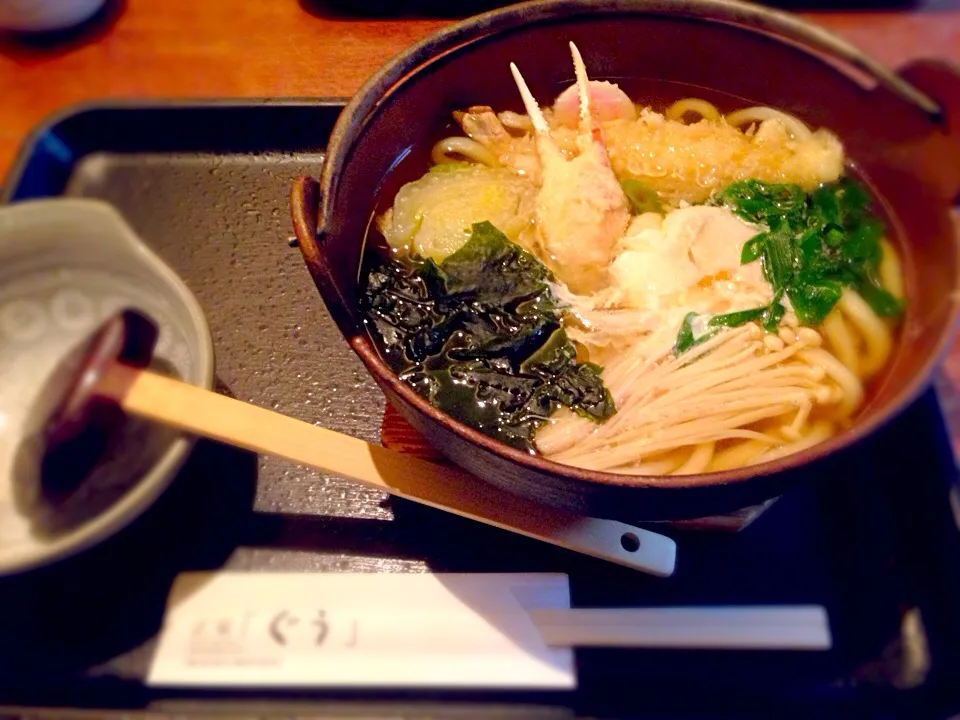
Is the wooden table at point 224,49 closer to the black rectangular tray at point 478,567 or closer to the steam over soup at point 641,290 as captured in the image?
the steam over soup at point 641,290

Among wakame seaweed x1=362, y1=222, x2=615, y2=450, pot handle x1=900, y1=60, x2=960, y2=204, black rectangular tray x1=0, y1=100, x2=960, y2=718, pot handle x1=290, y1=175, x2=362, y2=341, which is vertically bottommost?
black rectangular tray x1=0, y1=100, x2=960, y2=718

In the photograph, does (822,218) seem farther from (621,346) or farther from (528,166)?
(528,166)

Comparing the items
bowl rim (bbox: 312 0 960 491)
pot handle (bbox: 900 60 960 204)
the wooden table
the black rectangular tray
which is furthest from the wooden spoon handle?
the wooden table

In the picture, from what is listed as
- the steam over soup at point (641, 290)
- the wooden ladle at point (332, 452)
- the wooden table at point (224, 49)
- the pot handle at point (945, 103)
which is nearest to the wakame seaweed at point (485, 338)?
the steam over soup at point (641, 290)

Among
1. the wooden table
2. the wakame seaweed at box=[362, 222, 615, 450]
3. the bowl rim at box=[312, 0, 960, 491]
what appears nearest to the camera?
the bowl rim at box=[312, 0, 960, 491]

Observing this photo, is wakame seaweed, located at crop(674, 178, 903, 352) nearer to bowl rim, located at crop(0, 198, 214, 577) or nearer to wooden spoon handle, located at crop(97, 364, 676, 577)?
wooden spoon handle, located at crop(97, 364, 676, 577)

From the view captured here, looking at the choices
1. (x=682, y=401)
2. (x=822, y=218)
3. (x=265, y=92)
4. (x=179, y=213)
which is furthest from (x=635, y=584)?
(x=265, y=92)

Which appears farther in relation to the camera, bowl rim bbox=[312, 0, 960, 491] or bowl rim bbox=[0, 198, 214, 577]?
bowl rim bbox=[0, 198, 214, 577]

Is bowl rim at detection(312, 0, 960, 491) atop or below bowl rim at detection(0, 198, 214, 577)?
atop
